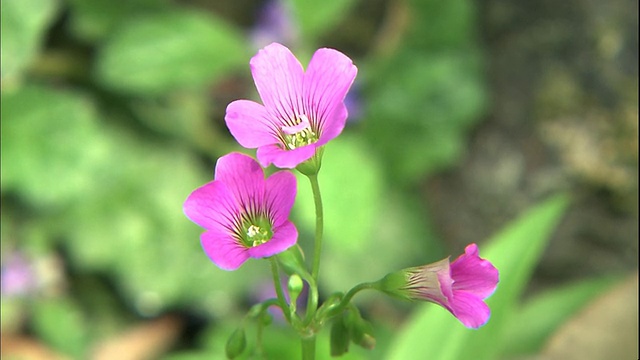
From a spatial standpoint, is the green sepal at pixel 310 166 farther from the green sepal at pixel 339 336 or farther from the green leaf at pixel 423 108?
the green leaf at pixel 423 108

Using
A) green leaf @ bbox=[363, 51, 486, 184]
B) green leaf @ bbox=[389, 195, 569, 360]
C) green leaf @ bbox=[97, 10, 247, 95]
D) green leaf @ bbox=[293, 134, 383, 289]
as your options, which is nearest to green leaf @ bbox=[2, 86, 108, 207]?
green leaf @ bbox=[97, 10, 247, 95]

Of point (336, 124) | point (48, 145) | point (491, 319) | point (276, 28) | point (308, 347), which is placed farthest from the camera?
point (276, 28)

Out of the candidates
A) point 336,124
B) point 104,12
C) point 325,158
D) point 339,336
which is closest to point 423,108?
point 325,158

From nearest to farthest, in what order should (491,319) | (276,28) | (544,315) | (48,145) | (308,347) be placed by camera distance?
(308,347), (491,319), (544,315), (48,145), (276,28)

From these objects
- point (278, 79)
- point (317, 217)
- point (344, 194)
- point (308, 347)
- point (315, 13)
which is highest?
point (315, 13)

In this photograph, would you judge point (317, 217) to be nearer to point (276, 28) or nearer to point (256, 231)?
point (256, 231)

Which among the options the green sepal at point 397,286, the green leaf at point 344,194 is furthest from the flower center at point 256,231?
the green leaf at point 344,194

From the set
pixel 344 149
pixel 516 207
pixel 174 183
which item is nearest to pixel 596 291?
pixel 516 207
